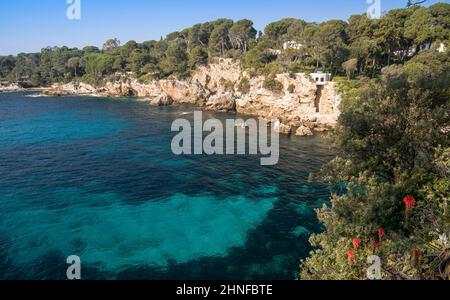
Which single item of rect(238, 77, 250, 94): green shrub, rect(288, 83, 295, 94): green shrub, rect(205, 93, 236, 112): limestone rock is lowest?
rect(205, 93, 236, 112): limestone rock

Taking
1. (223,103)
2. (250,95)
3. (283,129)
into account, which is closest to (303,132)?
(283,129)

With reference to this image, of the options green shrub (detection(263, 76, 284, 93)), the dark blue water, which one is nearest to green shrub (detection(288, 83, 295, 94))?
green shrub (detection(263, 76, 284, 93))

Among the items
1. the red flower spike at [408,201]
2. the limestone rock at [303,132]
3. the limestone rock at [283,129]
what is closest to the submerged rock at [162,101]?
the limestone rock at [283,129]

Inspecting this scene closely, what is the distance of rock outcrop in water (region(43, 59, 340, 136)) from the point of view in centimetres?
6994

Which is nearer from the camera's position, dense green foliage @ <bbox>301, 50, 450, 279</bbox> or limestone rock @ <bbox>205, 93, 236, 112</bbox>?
dense green foliage @ <bbox>301, 50, 450, 279</bbox>

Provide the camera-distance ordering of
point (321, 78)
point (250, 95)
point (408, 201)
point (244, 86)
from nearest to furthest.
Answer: point (408, 201)
point (321, 78)
point (250, 95)
point (244, 86)

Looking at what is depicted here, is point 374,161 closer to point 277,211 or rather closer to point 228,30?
point 277,211

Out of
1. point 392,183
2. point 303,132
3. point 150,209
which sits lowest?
point 150,209

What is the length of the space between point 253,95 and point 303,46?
76.1 feet

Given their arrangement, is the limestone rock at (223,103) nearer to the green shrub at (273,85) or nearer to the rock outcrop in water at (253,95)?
the rock outcrop in water at (253,95)

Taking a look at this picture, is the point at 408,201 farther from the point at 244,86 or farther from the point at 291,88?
the point at 244,86

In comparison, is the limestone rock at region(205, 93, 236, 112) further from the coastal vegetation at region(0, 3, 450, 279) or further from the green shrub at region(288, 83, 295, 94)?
the coastal vegetation at region(0, 3, 450, 279)

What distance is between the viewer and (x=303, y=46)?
300 ft

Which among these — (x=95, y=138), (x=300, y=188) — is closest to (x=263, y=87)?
(x=95, y=138)
